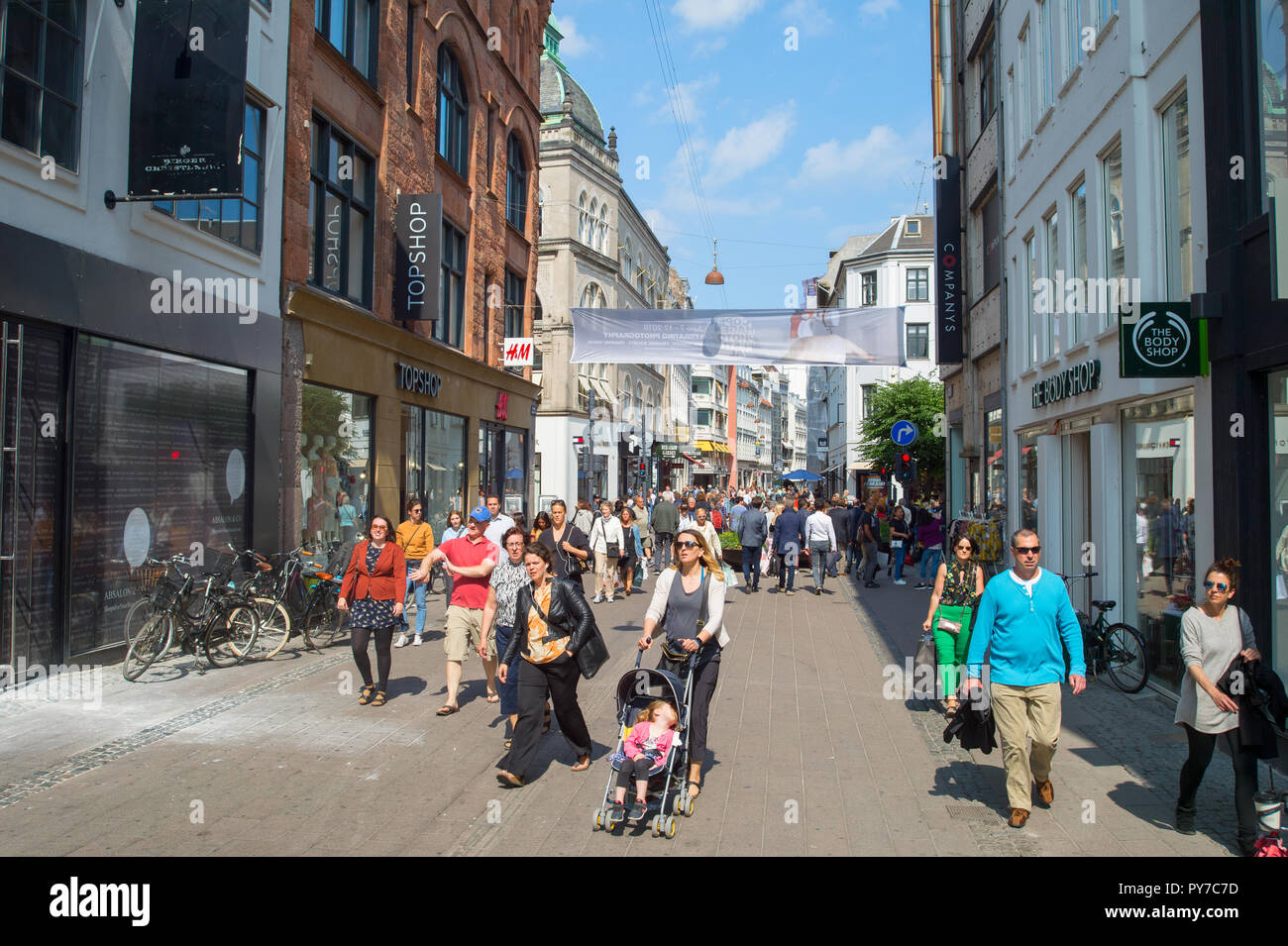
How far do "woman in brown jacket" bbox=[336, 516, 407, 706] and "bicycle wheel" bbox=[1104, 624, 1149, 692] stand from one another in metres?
7.27

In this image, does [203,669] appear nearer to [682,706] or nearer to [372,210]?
[682,706]

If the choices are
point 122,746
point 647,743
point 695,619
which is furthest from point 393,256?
point 647,743

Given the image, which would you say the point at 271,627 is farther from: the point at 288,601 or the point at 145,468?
the point at 145,468

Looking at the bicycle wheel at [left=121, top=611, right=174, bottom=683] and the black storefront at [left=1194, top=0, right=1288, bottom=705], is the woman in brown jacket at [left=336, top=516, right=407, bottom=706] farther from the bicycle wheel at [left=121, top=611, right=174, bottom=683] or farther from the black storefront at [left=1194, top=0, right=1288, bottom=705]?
the black storefront at [left=1194, top=0, right=1288, bottom=705]

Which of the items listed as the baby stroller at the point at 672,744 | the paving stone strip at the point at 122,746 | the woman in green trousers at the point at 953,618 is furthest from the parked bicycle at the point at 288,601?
the woman in green trousers at the point at 953,618

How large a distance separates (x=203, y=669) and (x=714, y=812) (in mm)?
6609

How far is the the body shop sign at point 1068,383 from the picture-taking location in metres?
11.6

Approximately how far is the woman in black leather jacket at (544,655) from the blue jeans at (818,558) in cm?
1222

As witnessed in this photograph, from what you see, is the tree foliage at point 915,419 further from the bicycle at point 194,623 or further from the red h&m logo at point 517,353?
the bicycle at point 194,623

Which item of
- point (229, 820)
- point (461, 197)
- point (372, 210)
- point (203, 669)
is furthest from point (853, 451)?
point (229, 820)

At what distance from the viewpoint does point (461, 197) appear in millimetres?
22094

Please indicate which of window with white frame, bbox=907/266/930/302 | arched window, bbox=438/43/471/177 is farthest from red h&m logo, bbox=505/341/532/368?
window with white frame, bbox=907/266/930/302

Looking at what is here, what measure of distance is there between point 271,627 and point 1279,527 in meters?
10.4

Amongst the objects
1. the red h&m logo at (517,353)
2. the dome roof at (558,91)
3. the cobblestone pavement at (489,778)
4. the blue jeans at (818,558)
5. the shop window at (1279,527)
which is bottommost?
the cobblestone pavement at (489,778)
